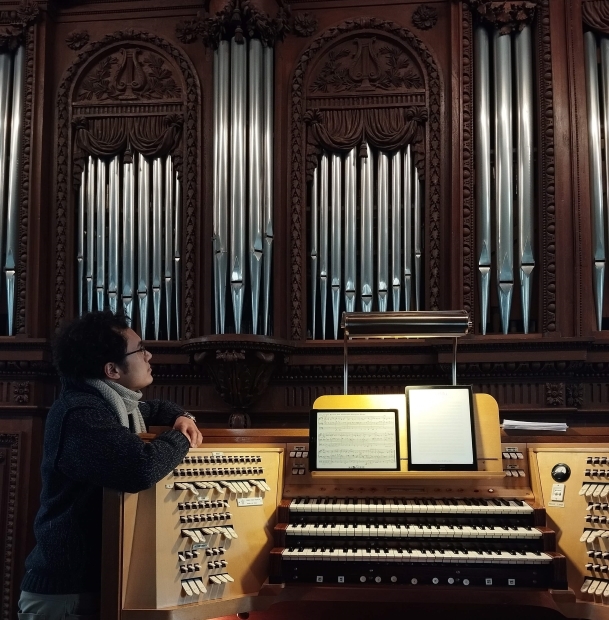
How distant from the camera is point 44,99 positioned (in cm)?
582

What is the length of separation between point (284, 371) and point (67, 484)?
2.36 metres

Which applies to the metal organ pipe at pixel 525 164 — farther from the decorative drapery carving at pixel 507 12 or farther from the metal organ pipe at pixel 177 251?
the metal organ pipe at pixel 177 251

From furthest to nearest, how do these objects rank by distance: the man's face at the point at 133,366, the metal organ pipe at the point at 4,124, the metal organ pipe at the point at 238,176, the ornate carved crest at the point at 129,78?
the ornate carved crest at the point at 129,78 → the metal organ pipe at the point at 4,124 → the metal organ pipe at the point at 238,176 → the man's face at the point at 133,366

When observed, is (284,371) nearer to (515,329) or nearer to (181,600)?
(515,329)

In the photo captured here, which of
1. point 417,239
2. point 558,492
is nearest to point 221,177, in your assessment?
point 417,239

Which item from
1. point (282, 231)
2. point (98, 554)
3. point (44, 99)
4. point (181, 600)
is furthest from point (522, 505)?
point (44, 99)

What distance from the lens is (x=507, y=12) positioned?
554 centimetres

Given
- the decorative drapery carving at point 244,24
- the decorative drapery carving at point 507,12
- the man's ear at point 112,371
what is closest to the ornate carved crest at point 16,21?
the decorative drapery carving at point 244,24

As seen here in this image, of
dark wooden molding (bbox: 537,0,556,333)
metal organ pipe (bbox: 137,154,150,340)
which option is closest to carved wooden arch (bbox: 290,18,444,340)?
dark wooden molding (bbox: 537,0,556,333)

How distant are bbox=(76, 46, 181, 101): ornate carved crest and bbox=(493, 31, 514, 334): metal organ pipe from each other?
2221 millimetres

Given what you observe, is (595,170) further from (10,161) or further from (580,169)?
(10,161)

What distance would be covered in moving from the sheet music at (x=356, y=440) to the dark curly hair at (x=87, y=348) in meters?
1.09

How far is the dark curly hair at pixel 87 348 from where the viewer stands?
10.9 feet

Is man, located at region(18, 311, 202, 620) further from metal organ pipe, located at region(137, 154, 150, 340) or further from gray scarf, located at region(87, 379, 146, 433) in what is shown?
metal organ pipe, located at region(137, 154, 150, 340)
